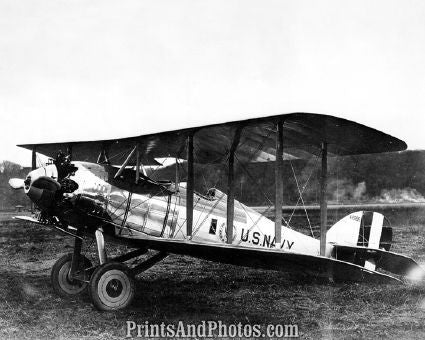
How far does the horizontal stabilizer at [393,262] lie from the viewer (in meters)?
6.84

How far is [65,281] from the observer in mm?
7309

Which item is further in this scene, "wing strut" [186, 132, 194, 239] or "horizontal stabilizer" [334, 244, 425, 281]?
"horizontal stabilizer" [334, 244, 425, 281]

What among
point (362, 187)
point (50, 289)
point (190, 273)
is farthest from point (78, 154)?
point (362, 187)

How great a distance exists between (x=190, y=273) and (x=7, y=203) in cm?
3544

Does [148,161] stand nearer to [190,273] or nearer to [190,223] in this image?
[190,223]

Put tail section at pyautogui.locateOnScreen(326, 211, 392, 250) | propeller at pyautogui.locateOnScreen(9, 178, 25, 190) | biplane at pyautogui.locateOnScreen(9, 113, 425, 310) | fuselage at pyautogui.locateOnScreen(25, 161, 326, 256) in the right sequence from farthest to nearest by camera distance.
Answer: tail section at pyautogui.locateOnScreen(326, 211, 392, 250), propeller at pyautogui.locateOnScreen(9, 178, 25, 190), fuselage at pyautogui.locateOnScreen(25, 161, 326, 256), biplane at pyautogui.locateOnScreen(9, 113, 425, 310)

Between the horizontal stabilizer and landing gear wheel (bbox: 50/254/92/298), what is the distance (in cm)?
439

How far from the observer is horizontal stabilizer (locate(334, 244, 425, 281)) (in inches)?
269

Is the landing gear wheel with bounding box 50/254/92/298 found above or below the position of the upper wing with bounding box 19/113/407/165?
below

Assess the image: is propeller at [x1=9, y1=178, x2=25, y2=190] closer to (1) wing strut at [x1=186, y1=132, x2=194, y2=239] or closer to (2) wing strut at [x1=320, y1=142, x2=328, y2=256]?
(1) wing strut at [x1=186, y1=132, x2=194, y2=239]

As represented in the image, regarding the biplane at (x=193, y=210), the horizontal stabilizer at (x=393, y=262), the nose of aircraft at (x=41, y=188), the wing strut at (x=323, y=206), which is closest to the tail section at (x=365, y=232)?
the biplane at (x=193, y=210)

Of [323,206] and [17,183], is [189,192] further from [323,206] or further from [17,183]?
[17,183]

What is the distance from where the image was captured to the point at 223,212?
7781 millimetres

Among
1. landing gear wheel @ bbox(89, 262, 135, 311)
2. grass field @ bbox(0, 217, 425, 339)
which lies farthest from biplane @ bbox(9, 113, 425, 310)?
grass field @ bbox(0, 217, 425, 339)
